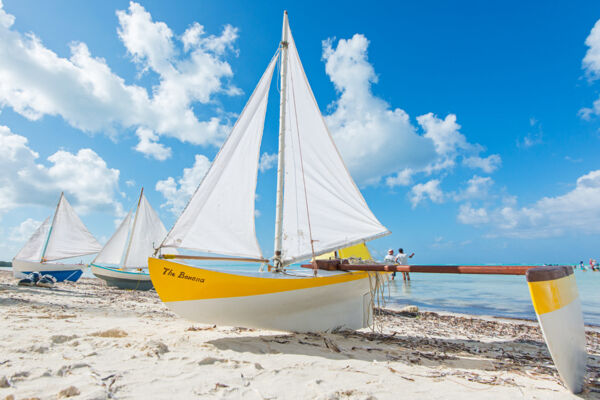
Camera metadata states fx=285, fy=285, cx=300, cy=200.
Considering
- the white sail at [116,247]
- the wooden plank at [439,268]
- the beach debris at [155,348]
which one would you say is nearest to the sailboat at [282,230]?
the wooden plank at [439,268]

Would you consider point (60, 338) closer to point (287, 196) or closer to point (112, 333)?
Result: point (112, 333)

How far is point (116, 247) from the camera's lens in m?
22.4

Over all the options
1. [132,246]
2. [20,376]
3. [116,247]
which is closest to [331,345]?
[20,376]

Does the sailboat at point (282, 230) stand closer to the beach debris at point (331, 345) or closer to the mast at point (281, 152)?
the mast at point (281, 152)

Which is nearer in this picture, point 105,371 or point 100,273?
point 105,371

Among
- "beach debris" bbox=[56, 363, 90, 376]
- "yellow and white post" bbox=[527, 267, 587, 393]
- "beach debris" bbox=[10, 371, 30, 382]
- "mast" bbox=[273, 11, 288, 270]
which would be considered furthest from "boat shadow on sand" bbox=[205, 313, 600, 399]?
"beach debris" bbox=[10, 371, 30, 382]

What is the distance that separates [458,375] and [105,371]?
4.56m

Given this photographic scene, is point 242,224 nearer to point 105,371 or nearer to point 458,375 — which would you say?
point 105,371

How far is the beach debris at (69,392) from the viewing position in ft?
8.61

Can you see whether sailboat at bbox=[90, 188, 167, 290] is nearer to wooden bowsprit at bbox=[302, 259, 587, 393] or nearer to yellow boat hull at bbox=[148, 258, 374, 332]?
yellow boat hull at bbox=[148, 258, 374, 332]

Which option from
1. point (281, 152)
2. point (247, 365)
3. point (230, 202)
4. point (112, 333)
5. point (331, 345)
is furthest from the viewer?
point (281, 152)

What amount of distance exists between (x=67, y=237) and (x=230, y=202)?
2581 centimetres

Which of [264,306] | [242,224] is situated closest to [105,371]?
[264,306]

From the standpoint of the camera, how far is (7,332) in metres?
4.52
